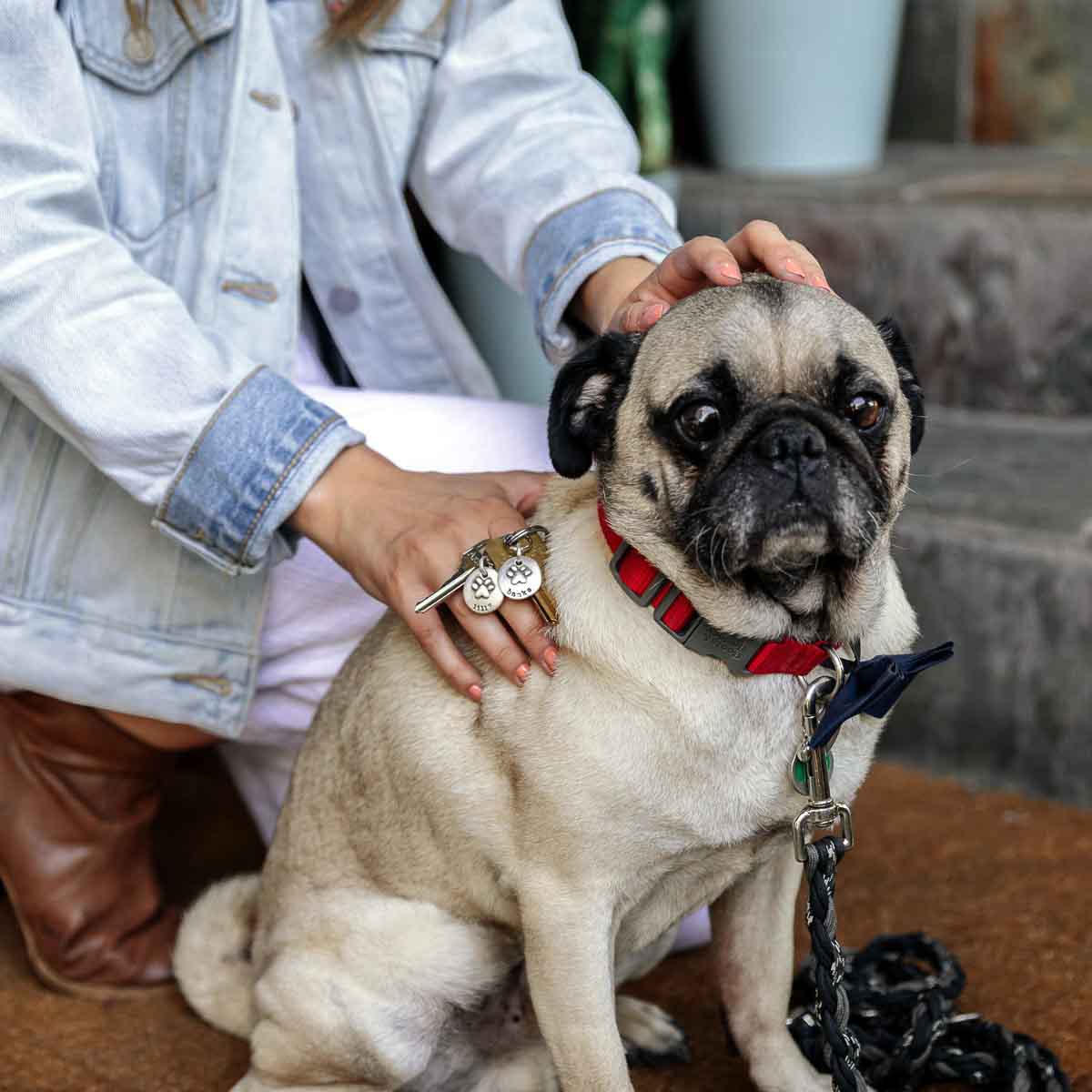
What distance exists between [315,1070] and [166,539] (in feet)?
1.96

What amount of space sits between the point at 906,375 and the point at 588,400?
0.30 m

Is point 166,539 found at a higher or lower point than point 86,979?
higher

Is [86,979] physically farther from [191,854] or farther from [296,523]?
[296,523]

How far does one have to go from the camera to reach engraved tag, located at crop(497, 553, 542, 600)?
4.45 feet

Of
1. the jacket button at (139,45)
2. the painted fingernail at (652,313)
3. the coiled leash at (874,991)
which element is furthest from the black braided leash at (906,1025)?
the jacket button at (139,45)

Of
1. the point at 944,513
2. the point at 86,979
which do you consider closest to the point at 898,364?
the point at 944,513

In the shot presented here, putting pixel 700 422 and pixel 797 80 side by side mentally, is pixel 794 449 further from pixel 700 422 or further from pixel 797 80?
pixel 797 80

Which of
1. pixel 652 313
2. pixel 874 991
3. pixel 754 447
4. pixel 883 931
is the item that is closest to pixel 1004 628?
pixel 883 931

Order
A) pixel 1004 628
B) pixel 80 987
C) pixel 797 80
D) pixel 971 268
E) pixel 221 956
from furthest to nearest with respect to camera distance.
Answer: pixel 797 80
pixel 971 268
pixel 1004 628
pixel 80 987
pixel 221 956

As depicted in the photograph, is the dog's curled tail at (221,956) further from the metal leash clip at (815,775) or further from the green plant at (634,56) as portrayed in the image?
the green plant at (634,56)

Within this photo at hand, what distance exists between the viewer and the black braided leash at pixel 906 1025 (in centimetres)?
129

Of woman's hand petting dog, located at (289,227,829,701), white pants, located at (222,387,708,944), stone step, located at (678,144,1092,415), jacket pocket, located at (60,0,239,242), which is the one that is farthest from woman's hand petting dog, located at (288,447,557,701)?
stone step, located at (678,144,1092,415)

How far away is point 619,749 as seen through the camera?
1.29 metres

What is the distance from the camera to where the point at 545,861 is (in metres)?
1.33
